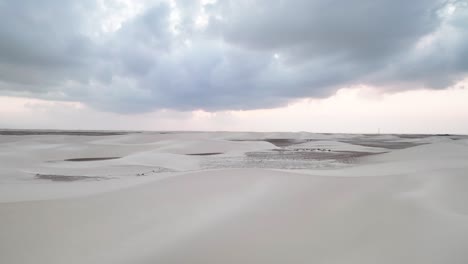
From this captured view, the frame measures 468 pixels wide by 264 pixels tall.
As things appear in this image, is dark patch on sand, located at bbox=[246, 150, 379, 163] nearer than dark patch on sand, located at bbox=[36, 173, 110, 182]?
No

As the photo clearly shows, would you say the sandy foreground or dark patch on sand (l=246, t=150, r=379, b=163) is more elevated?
the sandy foreground

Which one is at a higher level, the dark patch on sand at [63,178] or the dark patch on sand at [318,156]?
the dark patch on sand at [318,156]

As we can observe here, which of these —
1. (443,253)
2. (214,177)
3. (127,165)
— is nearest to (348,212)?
(443,253)

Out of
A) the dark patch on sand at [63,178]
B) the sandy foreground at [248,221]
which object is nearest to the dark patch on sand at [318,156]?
the sandy foreground at [248,221]

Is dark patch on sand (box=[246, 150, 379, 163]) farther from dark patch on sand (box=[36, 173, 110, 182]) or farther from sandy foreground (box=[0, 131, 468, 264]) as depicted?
dark patch on sand (box=[36, 173, 110, 182])

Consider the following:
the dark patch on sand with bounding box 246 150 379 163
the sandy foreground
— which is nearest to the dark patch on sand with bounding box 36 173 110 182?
the sandy foreground

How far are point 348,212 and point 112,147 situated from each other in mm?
20328

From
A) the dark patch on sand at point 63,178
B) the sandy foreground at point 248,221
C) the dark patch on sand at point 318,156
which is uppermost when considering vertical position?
the sandy foreground at point 248,221

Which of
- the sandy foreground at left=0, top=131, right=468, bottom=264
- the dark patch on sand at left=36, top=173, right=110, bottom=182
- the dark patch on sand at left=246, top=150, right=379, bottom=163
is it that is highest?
the sandy foreground at left=0, top=131, right=468, bottom=264

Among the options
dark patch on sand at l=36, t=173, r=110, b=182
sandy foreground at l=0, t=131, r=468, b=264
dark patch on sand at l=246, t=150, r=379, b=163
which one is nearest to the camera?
sandy foreground at l=0, t=131, r=468, b=264

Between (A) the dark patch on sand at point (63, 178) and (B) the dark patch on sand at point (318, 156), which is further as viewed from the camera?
(B) the dark patch on sand at point (318, 156)

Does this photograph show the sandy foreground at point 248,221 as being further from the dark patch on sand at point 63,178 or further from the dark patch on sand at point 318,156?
the dark patch on sand at point 318,156

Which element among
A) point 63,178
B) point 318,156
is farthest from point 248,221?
point 318,156

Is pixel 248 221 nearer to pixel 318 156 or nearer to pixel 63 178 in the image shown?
pixel 63 178
